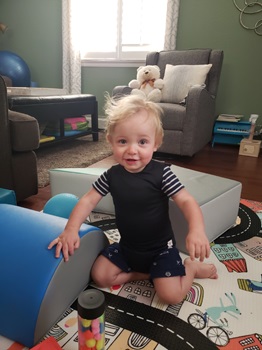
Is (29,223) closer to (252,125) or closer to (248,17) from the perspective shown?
(252,125)

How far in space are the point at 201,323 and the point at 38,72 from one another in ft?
13.4

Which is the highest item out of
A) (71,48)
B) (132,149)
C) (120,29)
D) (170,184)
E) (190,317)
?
(120,29)

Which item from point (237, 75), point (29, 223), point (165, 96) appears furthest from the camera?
point (237, 75)

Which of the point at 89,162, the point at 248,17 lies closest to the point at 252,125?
the point at 248,17

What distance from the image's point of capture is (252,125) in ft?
9.29

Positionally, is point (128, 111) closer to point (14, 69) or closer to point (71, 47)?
point (71, 47)

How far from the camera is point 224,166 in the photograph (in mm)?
2416

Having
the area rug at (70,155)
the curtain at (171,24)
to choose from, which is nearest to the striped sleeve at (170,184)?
the area rug at (70,155)

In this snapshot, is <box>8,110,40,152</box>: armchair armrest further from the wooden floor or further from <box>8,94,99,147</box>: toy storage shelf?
<box>8,94,99,147</box>: toy storage shelf

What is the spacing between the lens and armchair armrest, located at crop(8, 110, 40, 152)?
1416mm

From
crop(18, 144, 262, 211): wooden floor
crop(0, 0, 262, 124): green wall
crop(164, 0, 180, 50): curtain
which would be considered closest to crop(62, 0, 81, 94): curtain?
crop(0, 0, 262, 124): green wall

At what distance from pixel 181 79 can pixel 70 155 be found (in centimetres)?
121

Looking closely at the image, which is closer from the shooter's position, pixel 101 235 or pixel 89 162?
pixel 101 235

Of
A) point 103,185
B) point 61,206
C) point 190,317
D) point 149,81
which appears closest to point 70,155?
point 149,81
